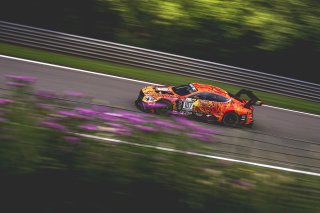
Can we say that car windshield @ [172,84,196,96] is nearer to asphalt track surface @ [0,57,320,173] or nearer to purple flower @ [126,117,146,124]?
asphalt track surface @ [0,57,320,173]

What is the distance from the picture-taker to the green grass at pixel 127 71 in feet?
53.3

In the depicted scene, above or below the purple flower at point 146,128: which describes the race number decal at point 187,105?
below

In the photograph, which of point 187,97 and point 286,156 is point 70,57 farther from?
point 286,156

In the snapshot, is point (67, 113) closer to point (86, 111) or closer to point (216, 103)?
point (86, 111)

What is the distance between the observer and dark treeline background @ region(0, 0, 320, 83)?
62.8 ft

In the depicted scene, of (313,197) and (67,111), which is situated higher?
(67,111)

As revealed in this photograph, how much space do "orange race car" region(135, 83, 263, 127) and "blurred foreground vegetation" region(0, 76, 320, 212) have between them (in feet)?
26.0

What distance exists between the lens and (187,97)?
1263 cm

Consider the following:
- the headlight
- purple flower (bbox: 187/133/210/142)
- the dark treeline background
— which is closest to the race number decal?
the headlight

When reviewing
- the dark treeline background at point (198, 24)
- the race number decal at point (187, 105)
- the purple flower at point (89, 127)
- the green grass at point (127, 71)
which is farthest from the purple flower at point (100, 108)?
the dark treeline background at point (198, 24)

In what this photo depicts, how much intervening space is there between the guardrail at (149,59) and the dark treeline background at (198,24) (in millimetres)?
2003

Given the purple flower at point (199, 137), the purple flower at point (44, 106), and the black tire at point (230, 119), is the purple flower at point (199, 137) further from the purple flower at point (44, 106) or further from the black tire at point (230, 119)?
the black tire at point (230, 119)

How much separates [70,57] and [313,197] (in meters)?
13.9

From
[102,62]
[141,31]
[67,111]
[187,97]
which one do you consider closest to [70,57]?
[102,62]
